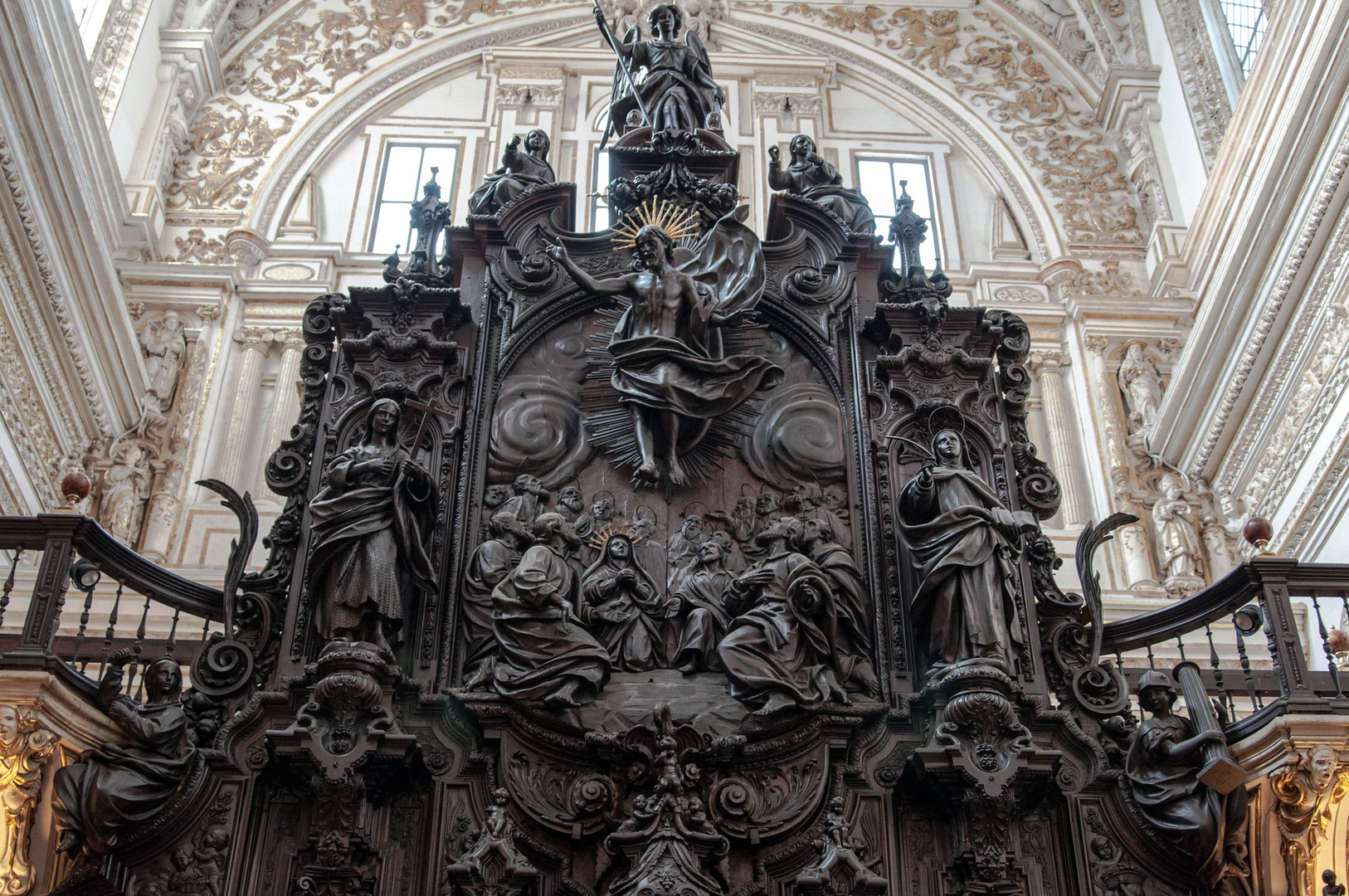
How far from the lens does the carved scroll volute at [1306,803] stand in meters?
6.20

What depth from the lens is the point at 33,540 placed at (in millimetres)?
6711

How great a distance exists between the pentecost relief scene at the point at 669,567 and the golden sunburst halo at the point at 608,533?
25 millimetres

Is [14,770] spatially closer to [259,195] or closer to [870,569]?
[870,569]

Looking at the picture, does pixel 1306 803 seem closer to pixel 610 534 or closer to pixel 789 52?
pixel 610 534

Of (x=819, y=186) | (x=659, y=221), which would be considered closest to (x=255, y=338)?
(x=659, y=221)

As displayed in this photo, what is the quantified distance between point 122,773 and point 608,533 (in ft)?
8.56

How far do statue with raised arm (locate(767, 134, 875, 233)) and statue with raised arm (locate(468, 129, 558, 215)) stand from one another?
1.49m

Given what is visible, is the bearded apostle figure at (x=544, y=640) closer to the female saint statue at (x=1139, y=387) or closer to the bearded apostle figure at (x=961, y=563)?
the bearded apostle figure at (x=961, y=563)

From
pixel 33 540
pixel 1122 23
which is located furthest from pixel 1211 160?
pixel 33 540

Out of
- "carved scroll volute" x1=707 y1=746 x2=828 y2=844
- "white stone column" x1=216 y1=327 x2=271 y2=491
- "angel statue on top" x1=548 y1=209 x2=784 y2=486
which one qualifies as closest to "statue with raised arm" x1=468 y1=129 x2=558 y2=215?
"angel statue on top" x1=548 y1=209 x2=784 y2=486

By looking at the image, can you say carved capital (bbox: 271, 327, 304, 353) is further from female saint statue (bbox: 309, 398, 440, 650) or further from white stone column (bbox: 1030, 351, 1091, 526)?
white stone column (bbox: 1030, 351, 1091, 526)

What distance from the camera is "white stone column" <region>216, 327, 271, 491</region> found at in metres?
13.2

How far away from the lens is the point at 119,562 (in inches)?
271

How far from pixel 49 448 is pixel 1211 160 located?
1141 cm
